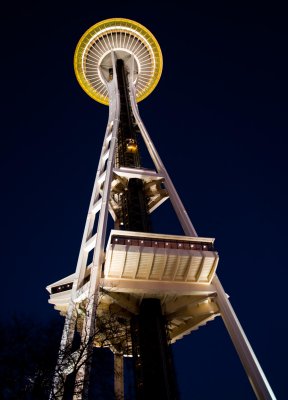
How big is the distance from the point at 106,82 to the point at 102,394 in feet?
115

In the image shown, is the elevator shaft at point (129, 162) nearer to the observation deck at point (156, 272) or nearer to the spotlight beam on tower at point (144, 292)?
the spotlight beam on tower at point (144, 292)

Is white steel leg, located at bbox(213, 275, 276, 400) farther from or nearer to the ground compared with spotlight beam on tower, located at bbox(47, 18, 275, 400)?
nearer to the ground

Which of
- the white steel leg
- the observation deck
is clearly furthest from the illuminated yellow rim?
the white steel leg

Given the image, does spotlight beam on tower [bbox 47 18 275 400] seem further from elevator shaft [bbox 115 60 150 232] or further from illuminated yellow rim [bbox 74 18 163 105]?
illuminated yellow rim [bbox 74 18 163 105]

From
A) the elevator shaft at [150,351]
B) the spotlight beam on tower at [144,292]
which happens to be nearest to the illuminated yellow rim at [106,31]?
the spotlight beam on tower at [144,292]

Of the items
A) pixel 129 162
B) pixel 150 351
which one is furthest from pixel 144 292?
pixel 129 162

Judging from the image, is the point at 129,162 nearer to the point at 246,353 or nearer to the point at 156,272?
the point at 156,272

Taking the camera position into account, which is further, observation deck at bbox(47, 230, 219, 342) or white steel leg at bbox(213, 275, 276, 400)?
observation deck at bbox(47, 230, 219, 342)

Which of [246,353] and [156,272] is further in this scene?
[156,272]

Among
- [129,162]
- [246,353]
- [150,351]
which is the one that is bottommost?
[246,353]

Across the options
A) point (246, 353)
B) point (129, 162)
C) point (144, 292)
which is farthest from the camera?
point (129, 162)

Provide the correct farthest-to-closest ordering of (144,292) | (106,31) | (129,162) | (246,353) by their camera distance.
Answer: (106,31), (129,162), (144,292), (246,353)

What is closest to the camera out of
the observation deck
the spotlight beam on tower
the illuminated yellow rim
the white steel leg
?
the white steel leg

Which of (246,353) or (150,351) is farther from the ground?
(150,351)
